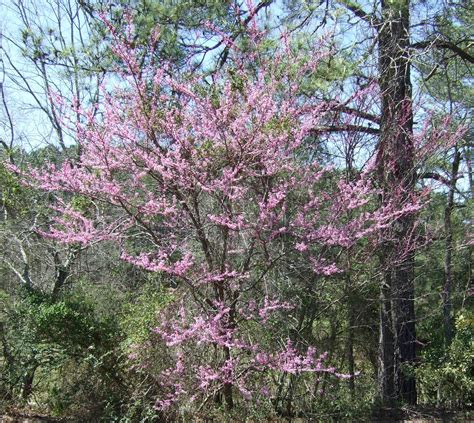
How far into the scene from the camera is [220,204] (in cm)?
462

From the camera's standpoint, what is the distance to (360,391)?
5535 millimetres

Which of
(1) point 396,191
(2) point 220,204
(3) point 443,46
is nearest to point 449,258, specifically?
(3) point 443,46

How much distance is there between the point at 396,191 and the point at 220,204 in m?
1.78

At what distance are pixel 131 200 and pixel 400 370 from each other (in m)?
3.98

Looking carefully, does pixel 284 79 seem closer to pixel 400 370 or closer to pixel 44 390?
pixel 400 370

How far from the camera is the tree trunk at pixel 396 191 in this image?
532 cm

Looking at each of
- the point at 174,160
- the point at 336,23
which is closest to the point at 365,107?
the point at 336,23

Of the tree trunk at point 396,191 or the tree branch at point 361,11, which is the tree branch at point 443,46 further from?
the tree branch at point 361,11

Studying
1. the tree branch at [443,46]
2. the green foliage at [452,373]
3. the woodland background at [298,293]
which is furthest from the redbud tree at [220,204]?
the tree branch at [443,46]

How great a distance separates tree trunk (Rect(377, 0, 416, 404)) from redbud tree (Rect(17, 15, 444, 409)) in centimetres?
36

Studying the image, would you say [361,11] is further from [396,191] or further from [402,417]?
[402,417]

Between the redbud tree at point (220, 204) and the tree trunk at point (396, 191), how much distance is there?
360 millimetres

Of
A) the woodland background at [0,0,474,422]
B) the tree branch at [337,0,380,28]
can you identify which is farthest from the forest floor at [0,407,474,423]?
the tree branch at [337,0,380,28]

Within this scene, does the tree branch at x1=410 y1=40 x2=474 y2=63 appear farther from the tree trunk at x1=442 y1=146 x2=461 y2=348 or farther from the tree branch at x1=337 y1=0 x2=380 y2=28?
the tree trunk at x1=442 y1=146 x2=461 y2=348
